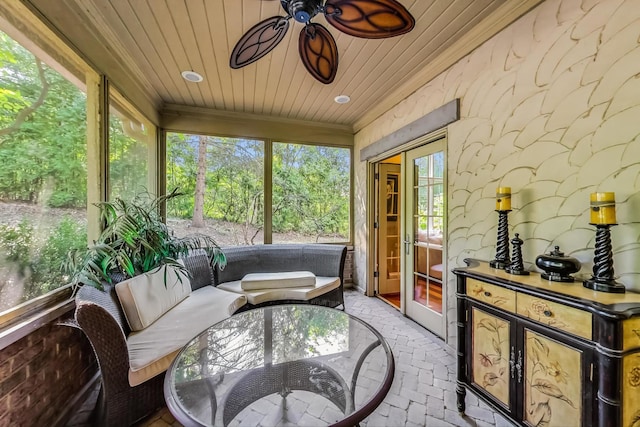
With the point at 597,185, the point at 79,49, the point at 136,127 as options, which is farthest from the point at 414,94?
the point at 136,127

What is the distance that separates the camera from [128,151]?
2637 mm

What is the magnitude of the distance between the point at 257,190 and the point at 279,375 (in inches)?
112

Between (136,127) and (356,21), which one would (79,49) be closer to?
(136,127)

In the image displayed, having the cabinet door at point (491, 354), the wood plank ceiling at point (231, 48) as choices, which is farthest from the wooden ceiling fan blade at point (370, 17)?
the cabinet door at point (491, 354)

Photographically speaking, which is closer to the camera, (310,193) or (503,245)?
(503,245)

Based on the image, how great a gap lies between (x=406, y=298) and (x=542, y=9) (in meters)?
2.86

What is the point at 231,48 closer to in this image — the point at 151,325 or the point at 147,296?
the point at 147,296

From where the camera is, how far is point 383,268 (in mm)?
4023

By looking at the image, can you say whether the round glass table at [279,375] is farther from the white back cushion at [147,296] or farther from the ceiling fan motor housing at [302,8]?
the ceiling fan motor housing at [302,8]

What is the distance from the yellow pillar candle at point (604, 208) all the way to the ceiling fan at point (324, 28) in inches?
50.8

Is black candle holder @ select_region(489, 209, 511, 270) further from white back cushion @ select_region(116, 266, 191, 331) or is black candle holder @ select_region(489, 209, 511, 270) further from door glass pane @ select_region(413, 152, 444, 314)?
white back cushion @ select_region(116, 266, 191, 331)

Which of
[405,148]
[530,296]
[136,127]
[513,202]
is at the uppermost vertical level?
[136,127]

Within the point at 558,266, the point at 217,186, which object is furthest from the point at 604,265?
the point at 217,186

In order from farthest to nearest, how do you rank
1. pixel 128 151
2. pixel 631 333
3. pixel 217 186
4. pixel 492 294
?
1. pixel 217 186
2. pixel 128 151
3. pixel 492 294
4. pixel 631 333
